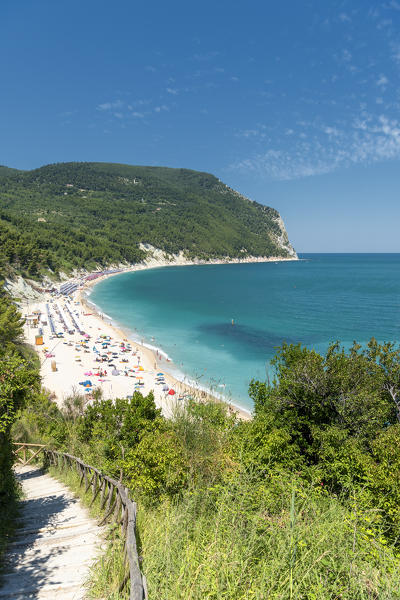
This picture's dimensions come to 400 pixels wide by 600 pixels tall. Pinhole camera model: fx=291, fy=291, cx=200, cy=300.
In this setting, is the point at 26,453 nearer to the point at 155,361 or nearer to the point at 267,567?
the point at 267,567

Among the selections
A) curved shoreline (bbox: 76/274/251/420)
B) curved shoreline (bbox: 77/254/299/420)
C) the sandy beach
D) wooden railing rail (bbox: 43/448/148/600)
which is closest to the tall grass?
wooden railing rail (bbox: 43/448/148/600)

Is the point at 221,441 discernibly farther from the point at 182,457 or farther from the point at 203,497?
the point at 203,497

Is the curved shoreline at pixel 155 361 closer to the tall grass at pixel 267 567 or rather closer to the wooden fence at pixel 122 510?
the wooden fence at pixel 122 510

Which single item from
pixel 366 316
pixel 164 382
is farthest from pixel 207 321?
pixel 366 316

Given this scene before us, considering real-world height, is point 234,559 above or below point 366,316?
above

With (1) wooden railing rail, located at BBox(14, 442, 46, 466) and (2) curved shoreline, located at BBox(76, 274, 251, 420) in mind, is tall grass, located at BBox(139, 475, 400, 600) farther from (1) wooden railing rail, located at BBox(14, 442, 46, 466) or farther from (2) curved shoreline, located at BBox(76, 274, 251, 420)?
(1) wooden railing rail, located at BBox(14, 442, 46, 466)
